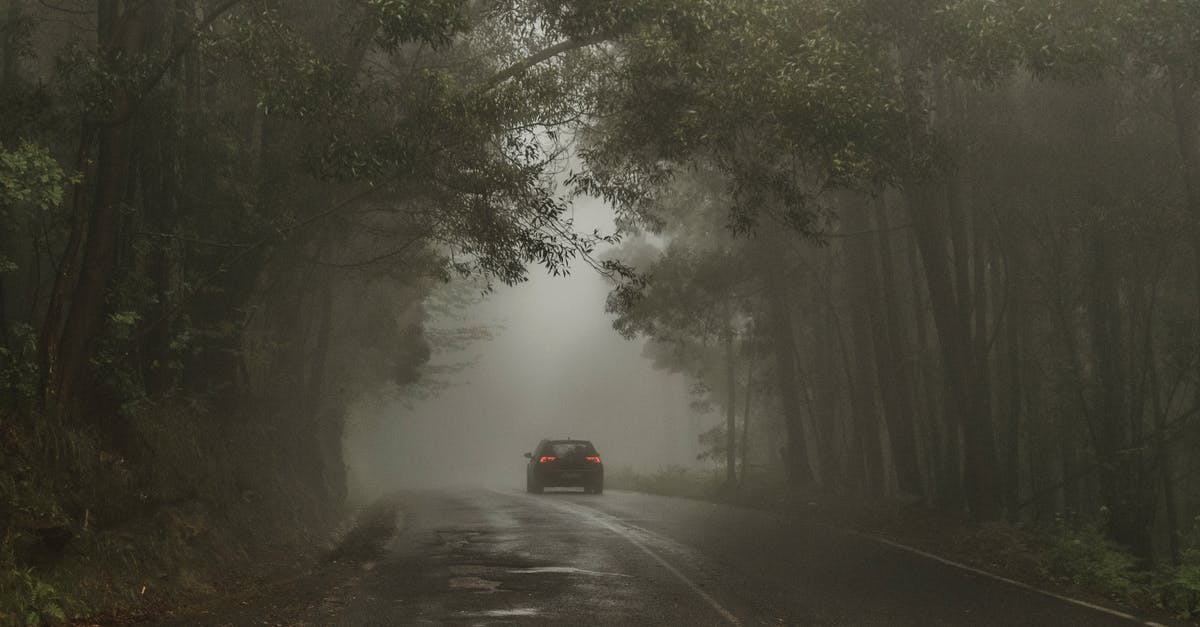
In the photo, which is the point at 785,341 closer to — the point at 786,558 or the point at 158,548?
the point at 786,558

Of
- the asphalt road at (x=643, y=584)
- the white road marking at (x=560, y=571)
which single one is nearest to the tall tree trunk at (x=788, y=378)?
the asphalt road at (x=643, y=584)

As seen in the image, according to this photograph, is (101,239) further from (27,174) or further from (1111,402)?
(1111,402)

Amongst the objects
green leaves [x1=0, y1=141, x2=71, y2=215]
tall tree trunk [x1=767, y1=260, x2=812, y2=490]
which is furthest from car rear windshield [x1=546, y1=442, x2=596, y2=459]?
green leaves [x1=0, y1=141, x2=71, y2=215]

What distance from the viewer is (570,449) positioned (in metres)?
31.5

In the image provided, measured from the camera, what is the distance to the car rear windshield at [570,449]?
31244mm

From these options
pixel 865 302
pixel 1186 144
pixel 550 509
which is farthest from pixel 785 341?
pixel 1186 144

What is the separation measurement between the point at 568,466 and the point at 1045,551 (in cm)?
1940

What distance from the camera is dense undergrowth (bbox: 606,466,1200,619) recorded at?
Answer: 1051 cm

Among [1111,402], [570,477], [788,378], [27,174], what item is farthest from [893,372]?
[27,174]

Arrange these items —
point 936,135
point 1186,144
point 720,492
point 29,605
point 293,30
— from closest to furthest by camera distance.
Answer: point 29,605, point 293,30, point 936,135, point 1186,144, point 720,492

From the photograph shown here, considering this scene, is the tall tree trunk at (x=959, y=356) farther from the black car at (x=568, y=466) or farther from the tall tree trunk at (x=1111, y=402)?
the black car at (x=568, y=466)

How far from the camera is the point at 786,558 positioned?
13.5 meters

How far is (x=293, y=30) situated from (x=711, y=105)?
16.9 feet

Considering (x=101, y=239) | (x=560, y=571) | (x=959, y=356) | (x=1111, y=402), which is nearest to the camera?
(x=101, y=239)
